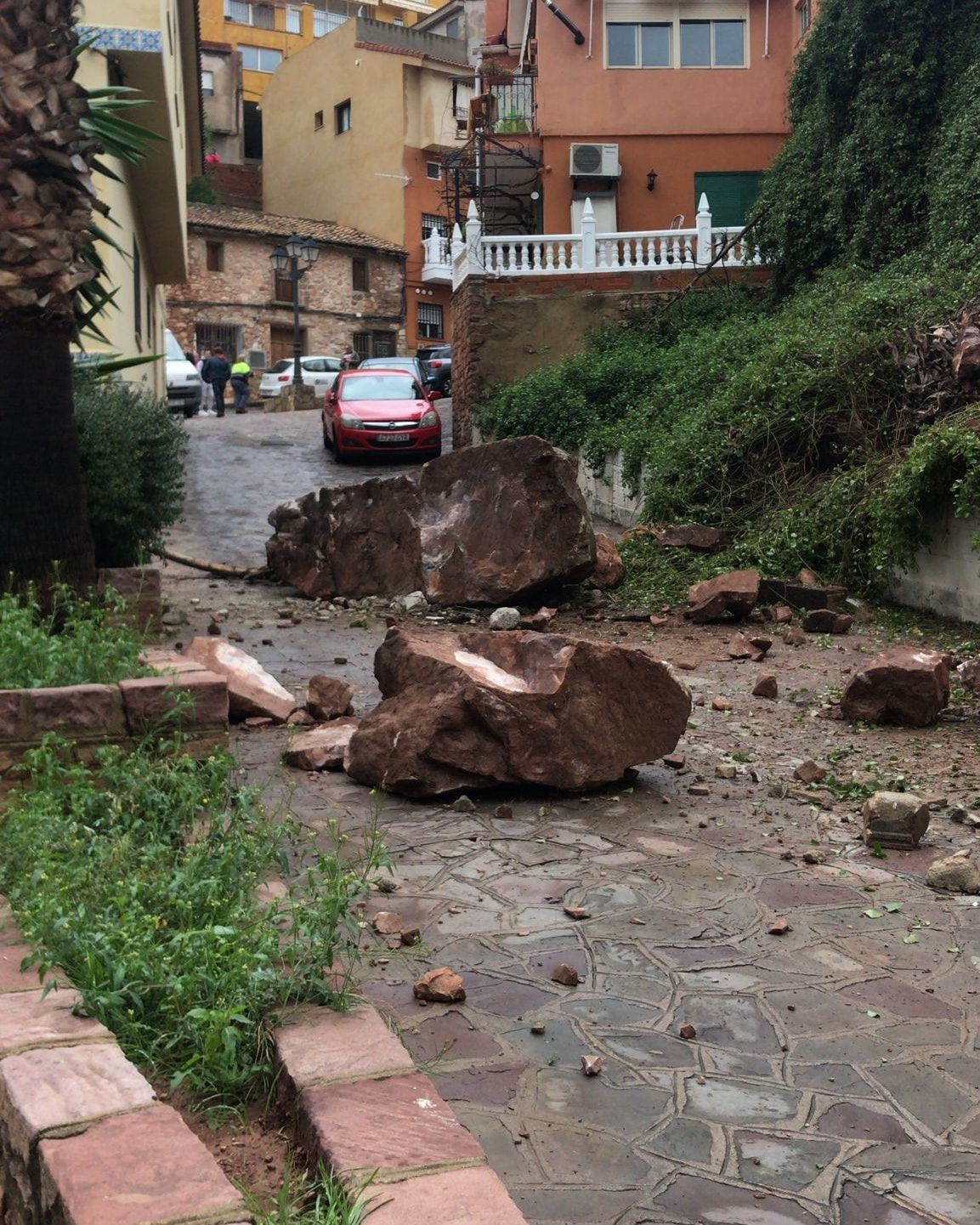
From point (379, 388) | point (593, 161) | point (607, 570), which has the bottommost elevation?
point (607, 570)

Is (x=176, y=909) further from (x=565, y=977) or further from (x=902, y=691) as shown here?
(x=902, y=691)

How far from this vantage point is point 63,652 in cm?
568

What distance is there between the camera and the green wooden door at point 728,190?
26.5m

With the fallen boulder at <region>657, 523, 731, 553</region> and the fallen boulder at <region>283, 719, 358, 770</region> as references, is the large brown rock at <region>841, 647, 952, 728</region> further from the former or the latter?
the fallen boulder at <region>657, 523, 731, 553</region>

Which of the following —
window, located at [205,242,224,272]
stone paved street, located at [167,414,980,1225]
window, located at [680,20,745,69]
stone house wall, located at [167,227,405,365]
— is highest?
window, located at [680,20,745,69]

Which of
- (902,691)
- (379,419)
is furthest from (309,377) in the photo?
(902,691)

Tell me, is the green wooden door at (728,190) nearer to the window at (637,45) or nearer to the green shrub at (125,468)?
the window at (637,45)

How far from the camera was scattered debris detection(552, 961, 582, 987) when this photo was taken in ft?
12.3

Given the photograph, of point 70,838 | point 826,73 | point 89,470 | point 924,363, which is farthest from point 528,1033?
point 826,73

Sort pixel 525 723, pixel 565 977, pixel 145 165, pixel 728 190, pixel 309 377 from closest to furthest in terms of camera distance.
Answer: pixel 565 977 < pixel 525 723 < pixel 145 165 < pixel 728 190 < pixel 309 377

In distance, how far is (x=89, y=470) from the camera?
9.57m

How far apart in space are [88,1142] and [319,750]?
144 inches

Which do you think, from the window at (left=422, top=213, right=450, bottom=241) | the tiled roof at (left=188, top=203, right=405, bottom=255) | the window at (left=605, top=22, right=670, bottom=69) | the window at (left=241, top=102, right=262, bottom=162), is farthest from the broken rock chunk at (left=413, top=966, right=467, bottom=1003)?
the window at (left=241, top=102, right=262, bottom=162)

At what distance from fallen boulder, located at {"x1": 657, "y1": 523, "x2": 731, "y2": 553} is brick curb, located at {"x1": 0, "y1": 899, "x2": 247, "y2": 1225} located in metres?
9.25
